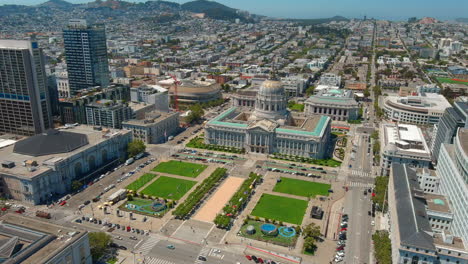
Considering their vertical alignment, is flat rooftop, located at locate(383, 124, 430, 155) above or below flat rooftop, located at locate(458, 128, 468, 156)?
below

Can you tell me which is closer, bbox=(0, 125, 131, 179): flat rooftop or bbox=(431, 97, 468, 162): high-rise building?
bbox=(0, 125, 131, 179): flat rooftop

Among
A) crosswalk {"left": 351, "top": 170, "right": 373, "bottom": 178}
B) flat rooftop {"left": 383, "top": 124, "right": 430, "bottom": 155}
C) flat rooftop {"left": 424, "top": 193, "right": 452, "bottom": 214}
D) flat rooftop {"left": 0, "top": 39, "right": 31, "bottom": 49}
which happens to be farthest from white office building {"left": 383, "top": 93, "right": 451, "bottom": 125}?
flat rooftop {"left": 0, "top": 39, "right": 31, "bottom": 49}

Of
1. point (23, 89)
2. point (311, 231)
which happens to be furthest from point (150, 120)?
point (311, 231)

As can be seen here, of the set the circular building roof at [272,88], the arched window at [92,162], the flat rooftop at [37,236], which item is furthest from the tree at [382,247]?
the arched window at [92,162]

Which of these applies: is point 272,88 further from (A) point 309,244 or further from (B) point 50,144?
(B) point 50,144

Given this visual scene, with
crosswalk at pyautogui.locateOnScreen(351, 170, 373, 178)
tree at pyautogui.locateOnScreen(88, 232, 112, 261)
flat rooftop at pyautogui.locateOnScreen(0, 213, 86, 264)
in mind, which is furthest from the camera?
crosswalk at pyautogui.locateOnScreen(351, 170, 373, 178)

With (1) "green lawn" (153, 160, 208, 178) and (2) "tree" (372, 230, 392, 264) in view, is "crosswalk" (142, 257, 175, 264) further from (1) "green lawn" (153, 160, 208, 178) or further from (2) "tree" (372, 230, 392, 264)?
(2) "tree" (372, 230, 392, 264)

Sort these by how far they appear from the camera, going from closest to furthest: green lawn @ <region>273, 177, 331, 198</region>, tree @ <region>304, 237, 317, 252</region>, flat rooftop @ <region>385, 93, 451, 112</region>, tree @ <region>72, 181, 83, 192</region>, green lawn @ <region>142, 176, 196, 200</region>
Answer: tree @ <region>304, 237, 317, 252</region>
tree @ <region>72, 181, 83, 192</region>
green lawn @ <region>142, 176, 196, 200</region>
green lawn @ <region>273, 177, 331, 198</region>
flat rooftop @ <region>385, 93, 451, 112</region>

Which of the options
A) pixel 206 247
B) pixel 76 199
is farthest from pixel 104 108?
pixel 206 247

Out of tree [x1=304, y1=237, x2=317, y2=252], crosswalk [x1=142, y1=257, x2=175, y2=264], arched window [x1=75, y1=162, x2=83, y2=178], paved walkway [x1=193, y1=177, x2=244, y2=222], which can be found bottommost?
crosswalk [x1=142, y1=257, x2=175, y2=264]
